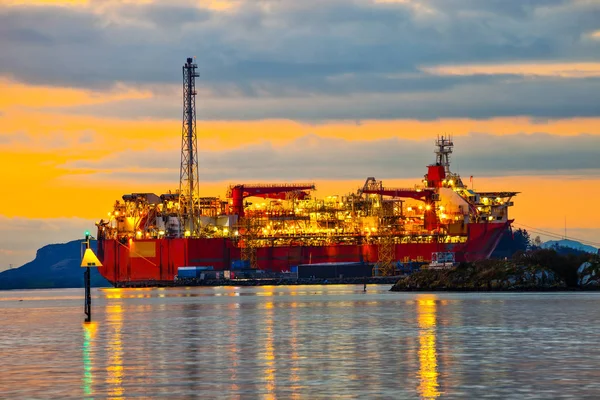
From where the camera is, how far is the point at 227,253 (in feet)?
613

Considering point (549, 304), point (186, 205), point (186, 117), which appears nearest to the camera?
point (549, 304)

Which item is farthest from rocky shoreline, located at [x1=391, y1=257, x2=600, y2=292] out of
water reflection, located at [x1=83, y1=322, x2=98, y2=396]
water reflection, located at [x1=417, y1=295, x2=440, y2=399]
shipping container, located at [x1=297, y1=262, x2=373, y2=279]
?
water reflection, located at [x1=83, y1=322, x2=98, y2=396]

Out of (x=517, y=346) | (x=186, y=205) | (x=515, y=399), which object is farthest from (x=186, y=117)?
(x=515, y=399)

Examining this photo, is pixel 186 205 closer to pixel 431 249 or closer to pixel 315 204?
pixel 315 204

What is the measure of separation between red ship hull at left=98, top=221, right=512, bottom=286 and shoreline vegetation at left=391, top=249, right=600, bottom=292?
179 feet

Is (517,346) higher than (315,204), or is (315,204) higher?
(315,204)

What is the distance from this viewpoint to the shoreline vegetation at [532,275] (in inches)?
4592

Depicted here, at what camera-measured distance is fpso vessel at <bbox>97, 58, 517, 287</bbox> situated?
183375mm

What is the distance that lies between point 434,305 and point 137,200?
108 meters

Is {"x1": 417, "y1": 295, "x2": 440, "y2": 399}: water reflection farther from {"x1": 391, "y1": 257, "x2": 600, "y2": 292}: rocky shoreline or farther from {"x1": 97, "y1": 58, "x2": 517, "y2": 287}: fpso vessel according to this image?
{"x1": 97, "y1": 58, "x2": 517, "y2": 287}: fpso vessel

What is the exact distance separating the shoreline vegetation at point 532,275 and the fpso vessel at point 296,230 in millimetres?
55000

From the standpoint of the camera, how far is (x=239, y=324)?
64938 millimetres

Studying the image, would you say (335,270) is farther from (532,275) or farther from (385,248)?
(532,275)

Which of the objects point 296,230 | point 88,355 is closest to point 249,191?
point 296,230
